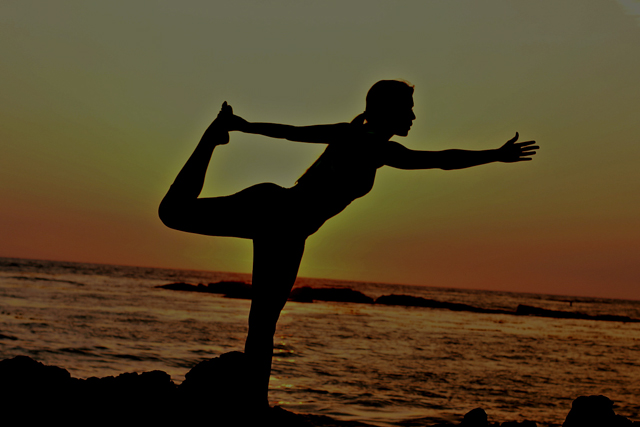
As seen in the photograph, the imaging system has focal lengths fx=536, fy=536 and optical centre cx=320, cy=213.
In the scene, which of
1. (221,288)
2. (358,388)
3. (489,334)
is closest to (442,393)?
(358,388)

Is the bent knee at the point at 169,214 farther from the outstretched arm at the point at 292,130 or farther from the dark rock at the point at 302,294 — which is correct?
the dark rock at the point at 302,294

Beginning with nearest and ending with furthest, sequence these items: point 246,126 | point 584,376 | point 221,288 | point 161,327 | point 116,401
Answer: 1. point 246,126
2. point 116,401
3. point 584,376
4. point 161,327
5. point 221,288

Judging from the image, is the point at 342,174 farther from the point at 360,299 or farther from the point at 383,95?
the point at 360,299

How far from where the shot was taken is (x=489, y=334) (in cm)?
3189

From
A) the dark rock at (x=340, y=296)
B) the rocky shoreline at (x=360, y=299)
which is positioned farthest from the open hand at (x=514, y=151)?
the dark rock at (x=340, y=296)

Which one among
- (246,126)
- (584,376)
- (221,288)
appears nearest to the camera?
(246,126)

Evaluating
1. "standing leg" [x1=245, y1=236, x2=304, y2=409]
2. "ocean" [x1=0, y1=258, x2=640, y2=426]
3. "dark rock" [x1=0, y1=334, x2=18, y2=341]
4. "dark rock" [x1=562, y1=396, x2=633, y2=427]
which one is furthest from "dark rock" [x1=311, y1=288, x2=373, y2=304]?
"standing leg" [x1=245, y1=236, x2=304, y2=409]

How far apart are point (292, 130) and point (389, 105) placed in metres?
0.63

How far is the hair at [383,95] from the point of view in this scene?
10.7 feet

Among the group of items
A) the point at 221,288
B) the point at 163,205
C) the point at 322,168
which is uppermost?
the point at 322,168

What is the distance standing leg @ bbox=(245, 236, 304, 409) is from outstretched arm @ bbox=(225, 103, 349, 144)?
2.00 feet

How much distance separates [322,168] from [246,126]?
52 cm

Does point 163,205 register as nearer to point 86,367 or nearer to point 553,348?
point 86,367

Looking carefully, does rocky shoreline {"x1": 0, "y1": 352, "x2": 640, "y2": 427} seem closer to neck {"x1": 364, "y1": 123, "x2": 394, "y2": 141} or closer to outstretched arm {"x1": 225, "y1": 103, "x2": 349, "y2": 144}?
outstretched arm {"x1": 225, "y1": 103, "x2": 349, "y2": 144}
